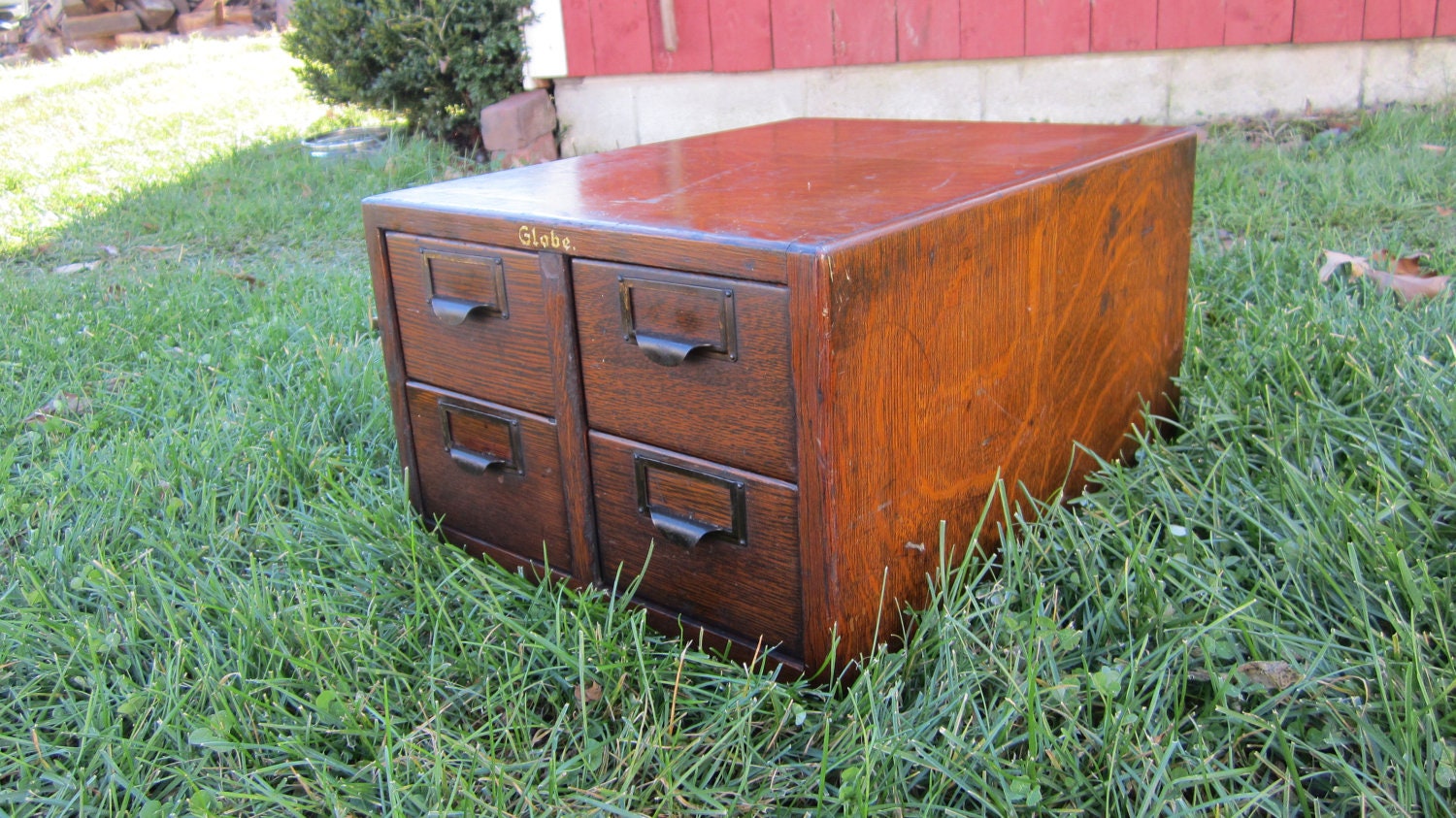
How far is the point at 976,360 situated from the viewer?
1.39 m

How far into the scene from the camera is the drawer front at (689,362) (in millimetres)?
1229

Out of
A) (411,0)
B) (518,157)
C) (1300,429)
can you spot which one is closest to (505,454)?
(1300,429)

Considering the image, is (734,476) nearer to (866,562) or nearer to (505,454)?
(866,562)

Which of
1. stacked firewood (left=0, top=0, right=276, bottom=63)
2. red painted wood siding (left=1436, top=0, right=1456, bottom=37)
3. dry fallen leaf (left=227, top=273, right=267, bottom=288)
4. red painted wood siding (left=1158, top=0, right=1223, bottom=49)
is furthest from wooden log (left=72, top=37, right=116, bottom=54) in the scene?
red painted wood siding (left=1436, top=0, right=1456, bottom=37)

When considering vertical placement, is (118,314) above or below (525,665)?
above

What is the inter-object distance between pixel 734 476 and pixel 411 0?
410 cm

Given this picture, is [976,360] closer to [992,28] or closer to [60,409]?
[60,409]

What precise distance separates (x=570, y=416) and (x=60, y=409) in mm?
1481

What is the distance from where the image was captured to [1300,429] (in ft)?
5.47

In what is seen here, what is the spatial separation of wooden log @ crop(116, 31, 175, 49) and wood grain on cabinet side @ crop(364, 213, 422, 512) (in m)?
9.40

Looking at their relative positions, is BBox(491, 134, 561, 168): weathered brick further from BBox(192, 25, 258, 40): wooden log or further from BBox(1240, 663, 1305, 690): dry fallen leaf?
BBox(192, 25, 258, 40): wooden log

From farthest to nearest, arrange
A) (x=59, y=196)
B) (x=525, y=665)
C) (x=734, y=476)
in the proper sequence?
(x=59, y=196), (x=525, y=665), (x=734, y=476)

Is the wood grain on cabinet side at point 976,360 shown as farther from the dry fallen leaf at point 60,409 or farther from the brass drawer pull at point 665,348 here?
the dry fallen leaf at point 60,409

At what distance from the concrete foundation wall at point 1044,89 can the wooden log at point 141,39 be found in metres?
6.53
